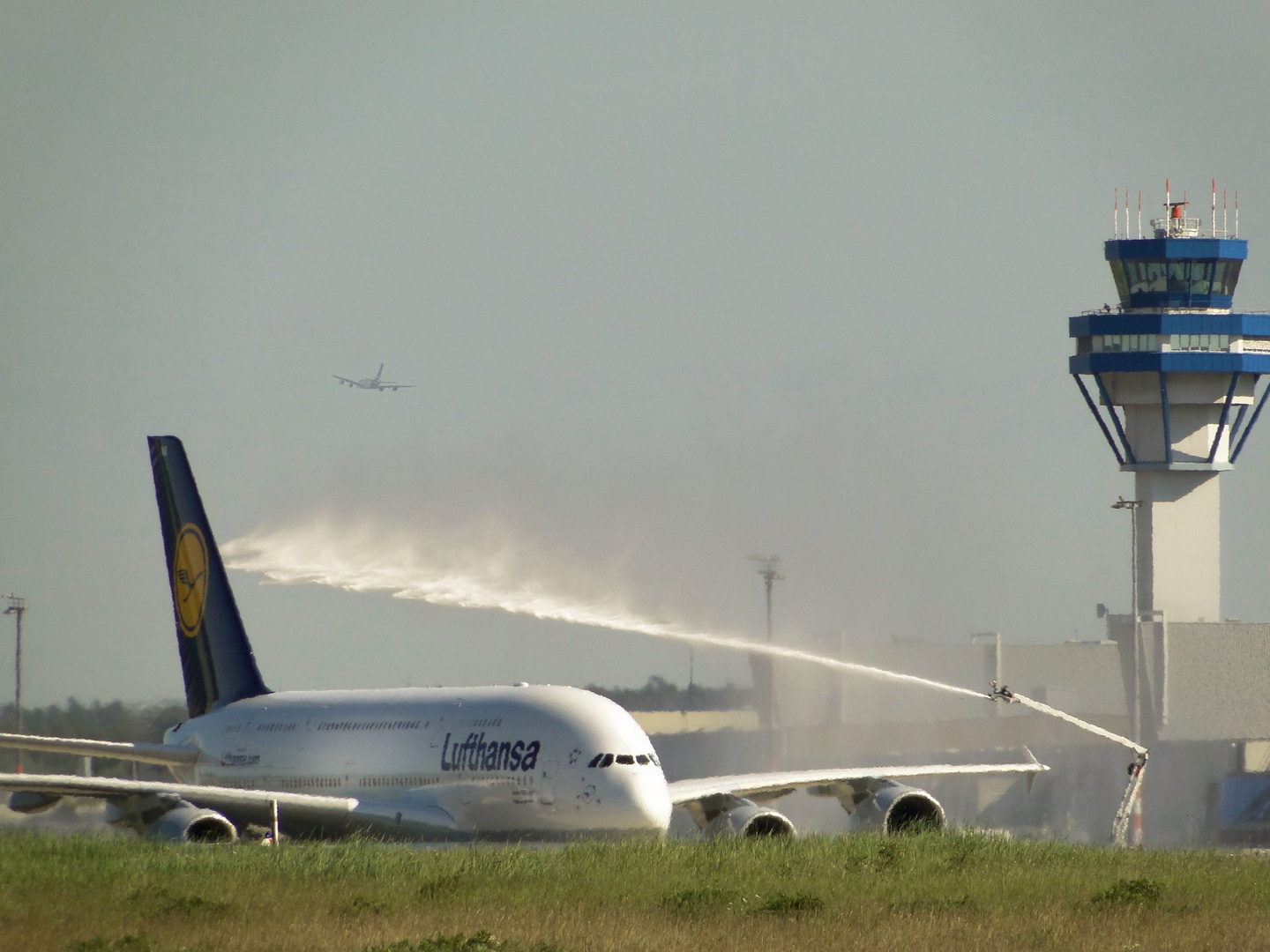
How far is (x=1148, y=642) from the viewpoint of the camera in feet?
414

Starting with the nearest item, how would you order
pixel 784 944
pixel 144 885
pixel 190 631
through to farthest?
1. pixel 784 944
2. pixel 144 885
3. pixel 190 631

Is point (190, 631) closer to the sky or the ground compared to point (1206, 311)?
closer to the ground

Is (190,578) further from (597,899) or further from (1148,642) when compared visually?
(1148,642)

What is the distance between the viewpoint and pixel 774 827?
46781 millimetres

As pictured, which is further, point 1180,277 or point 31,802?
point 1180,277

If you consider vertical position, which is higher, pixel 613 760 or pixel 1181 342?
pixel 1181 342

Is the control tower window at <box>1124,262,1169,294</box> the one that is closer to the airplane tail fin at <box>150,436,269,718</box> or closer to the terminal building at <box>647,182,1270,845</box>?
the terminal building at <box>647,182,1270,845</box>

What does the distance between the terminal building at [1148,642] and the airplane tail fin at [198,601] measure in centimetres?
5828

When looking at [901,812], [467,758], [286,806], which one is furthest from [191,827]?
[901,812]

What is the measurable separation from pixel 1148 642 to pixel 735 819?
280 feet

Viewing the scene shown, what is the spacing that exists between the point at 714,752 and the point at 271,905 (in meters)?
85.3

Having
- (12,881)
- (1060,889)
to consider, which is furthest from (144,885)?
(1060,889)

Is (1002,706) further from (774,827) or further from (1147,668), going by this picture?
(774,827)

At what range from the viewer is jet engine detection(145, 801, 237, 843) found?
143 feet
